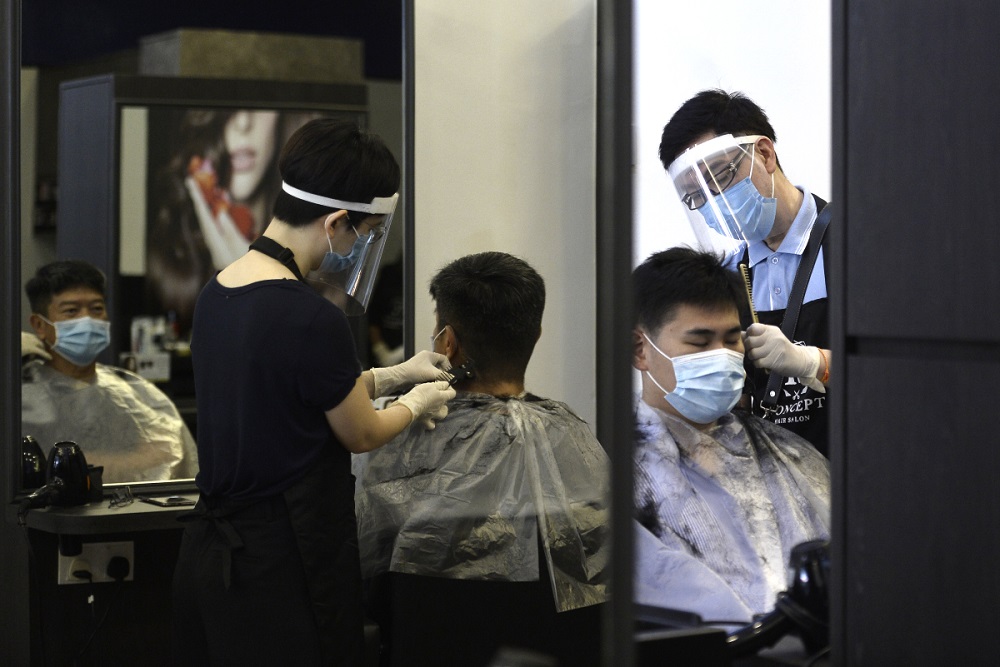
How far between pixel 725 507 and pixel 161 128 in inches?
113

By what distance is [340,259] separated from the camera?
206 centimetres

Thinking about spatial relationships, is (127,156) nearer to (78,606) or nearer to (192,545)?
(78,606)

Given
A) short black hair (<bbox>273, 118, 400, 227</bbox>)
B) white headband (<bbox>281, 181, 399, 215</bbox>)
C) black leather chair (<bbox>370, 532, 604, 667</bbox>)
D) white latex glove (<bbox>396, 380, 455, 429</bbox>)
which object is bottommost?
black leather chair (<bbox>370, 532, 604, 667</bbox>)

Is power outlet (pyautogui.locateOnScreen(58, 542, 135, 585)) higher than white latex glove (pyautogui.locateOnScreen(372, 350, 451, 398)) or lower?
lower

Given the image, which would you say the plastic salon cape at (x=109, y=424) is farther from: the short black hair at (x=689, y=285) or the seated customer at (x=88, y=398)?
the short black hair at (x=689, y=285)

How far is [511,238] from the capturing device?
2.82 meters

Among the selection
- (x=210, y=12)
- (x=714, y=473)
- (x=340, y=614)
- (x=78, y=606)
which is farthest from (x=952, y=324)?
(x=210, y=12)

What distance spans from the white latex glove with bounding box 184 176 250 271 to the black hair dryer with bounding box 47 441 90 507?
73.1 inches

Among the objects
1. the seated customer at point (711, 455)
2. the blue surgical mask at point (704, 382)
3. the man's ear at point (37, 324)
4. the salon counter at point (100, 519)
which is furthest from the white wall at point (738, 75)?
the man's ear at point (37, 324)

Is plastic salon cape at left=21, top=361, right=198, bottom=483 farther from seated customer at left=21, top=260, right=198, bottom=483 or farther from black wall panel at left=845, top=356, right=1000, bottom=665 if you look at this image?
black wall panel at left=845, top=356, right=1000, bottom=665

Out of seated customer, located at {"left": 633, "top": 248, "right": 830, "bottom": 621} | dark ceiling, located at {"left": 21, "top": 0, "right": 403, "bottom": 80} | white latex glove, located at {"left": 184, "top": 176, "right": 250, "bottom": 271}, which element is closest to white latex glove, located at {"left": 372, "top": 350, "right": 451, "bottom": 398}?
seated customer, located at {"left": 633, "top": 248, "right": 830, "bottom": 621}

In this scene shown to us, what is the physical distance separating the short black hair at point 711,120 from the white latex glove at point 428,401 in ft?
2.38

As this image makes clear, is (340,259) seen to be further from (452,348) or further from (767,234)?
(767,234)

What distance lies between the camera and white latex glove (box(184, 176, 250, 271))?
4.20m
